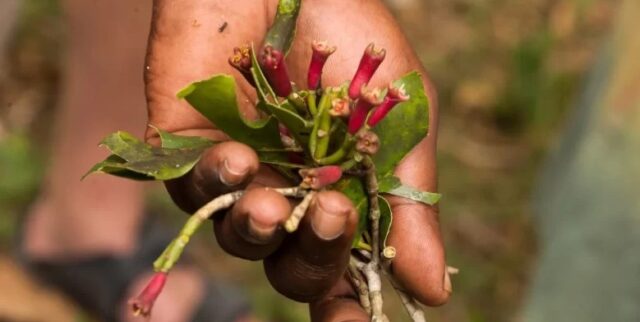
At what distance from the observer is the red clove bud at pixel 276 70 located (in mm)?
1053

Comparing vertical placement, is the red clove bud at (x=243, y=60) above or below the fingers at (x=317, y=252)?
above

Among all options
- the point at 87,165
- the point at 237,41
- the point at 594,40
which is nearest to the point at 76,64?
the point at 87,165

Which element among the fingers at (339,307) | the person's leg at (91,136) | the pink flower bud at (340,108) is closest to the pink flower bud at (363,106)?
the pink flower bud at (340,108)

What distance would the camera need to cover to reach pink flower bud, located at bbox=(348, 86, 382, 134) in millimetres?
973

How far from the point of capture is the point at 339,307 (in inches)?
44.4

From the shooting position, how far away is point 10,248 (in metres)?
2.35

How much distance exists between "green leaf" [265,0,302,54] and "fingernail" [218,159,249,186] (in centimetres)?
21

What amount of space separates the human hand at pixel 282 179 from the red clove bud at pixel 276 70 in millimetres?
98

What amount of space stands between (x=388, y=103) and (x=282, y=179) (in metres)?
0.16

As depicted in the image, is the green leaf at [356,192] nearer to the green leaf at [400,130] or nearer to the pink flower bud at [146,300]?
the green leaf at [400,130]

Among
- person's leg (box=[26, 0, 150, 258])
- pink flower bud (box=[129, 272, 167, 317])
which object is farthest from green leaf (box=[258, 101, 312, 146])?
person's leg (box=[26, 0, 150, 258])

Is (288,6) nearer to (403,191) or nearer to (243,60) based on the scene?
(243,60)

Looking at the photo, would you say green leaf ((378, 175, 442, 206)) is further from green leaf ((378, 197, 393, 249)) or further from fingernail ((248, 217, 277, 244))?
fingernail ((248, 217, 277, 244))

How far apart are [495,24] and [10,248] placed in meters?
1.42
